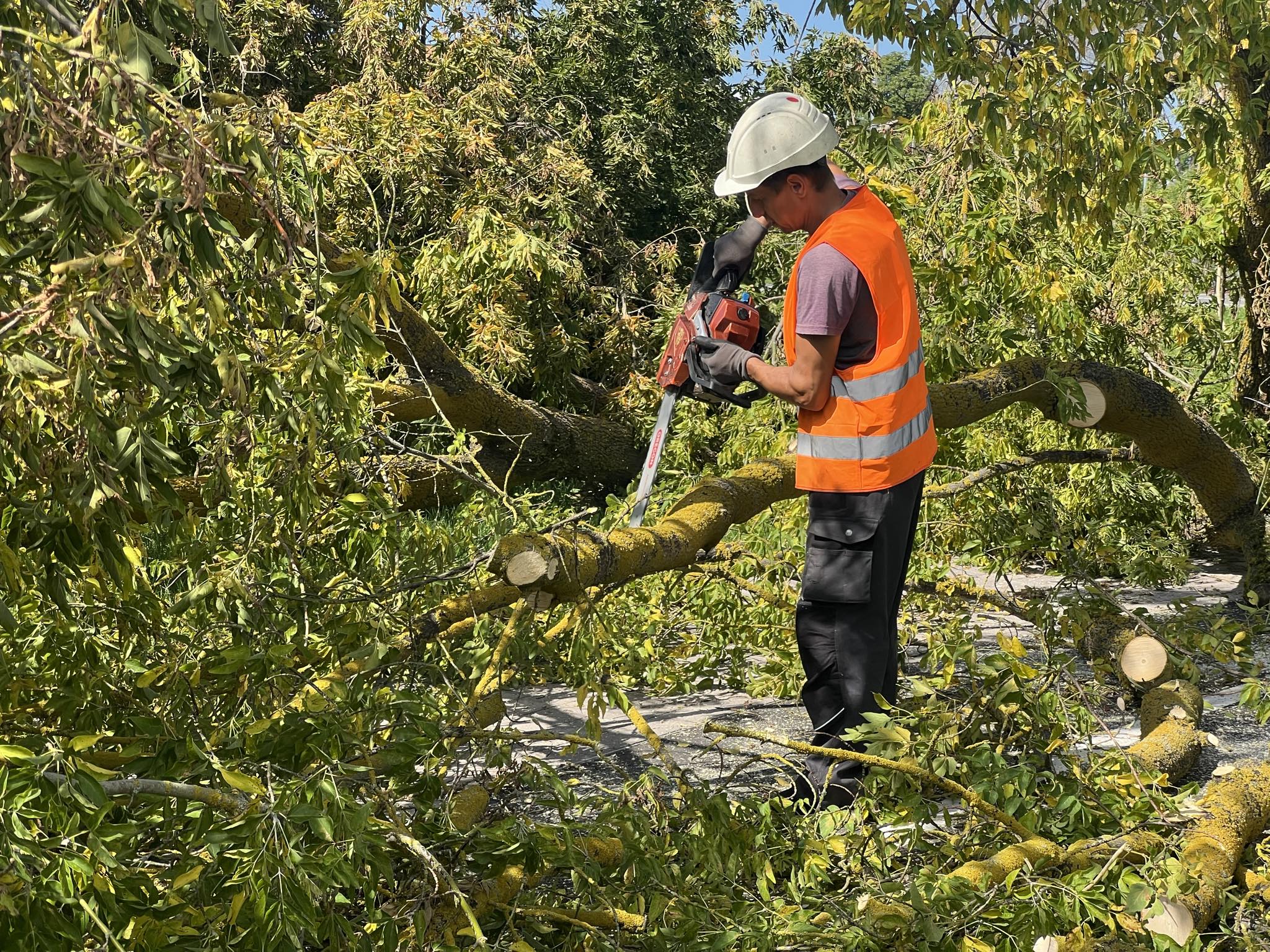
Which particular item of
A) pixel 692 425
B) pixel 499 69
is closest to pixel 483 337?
pixel 692 425

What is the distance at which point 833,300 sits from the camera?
2.88m

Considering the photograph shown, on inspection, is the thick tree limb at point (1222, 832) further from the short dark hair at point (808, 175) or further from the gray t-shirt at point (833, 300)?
the short dark hair at point (808, 175)

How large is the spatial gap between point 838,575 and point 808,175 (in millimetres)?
1036

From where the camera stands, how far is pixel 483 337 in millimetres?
6785

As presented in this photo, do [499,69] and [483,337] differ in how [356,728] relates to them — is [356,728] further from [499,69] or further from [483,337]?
[499,69]

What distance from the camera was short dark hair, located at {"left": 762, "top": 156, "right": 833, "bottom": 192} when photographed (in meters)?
3.01

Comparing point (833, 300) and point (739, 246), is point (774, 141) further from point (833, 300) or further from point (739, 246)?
point (833, 300)

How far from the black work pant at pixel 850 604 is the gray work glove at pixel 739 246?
67 cm

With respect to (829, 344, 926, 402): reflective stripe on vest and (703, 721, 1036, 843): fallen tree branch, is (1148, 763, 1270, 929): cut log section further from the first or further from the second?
(829, 344, 926, 402): reflective stripe on vest

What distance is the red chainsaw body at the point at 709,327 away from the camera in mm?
3098

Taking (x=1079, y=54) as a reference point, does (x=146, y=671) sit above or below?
below

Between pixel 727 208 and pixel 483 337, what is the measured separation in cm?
496

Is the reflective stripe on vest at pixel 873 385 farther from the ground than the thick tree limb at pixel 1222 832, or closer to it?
farther from the ground

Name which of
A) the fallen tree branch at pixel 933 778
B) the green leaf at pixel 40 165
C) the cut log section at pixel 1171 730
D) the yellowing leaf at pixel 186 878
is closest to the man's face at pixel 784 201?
the fallen tree branch at pixel 933 778
